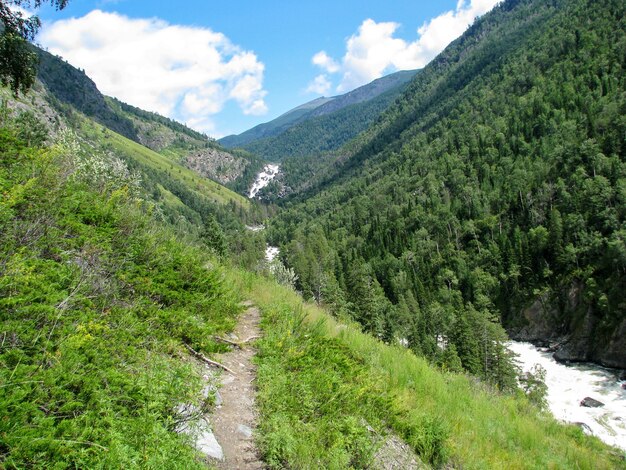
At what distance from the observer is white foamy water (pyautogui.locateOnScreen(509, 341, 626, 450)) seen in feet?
143

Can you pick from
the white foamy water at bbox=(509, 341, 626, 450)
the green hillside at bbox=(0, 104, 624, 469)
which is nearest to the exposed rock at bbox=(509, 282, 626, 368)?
the white foamy water at bbox=(509, 341, 626, 450)

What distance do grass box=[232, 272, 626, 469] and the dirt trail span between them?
6.9 inches

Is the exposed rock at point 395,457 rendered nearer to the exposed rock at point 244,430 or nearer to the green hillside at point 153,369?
the green hillside at point 153,369

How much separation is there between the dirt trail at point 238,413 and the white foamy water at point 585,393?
44514 millimetres

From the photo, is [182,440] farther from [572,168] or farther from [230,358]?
[572,168]

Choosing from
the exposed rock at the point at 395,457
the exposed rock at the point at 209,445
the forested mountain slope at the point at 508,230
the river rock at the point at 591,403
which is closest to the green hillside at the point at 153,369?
the exposed rock at the point at 395,457

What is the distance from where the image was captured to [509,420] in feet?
25.2

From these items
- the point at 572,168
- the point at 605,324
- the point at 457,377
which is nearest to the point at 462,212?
the point at 572,168

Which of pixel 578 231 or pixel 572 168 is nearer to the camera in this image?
pixel 578 231

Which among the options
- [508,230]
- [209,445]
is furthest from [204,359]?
[508,230]

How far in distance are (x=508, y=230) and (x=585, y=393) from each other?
53560mm

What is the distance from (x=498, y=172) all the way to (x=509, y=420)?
136703mm

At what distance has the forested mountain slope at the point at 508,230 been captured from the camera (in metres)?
68.3

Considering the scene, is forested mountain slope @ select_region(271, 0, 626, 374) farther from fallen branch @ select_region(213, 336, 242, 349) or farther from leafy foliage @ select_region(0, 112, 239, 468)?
leafy foliage @ select_region(0, 112, 239, 468)
